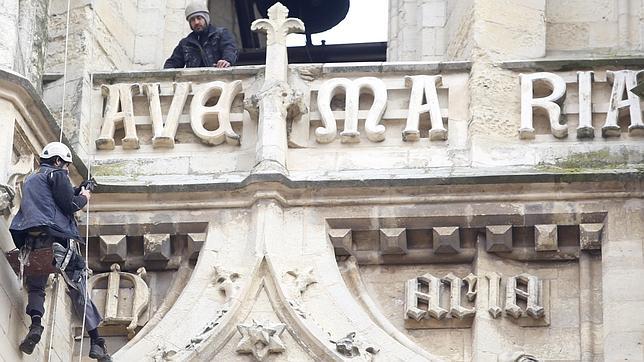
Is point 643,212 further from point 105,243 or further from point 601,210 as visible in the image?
point 105,243

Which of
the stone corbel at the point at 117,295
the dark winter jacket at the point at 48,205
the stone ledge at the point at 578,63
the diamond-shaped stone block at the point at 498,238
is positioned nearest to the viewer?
the dark winter jacket at the point at 48,205

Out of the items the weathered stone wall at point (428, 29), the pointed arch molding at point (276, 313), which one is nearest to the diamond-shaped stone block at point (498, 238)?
the pointed arch molding at point (276, 313)

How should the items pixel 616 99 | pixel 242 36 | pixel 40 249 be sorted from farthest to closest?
pixel 242 36 → pixel 616 99 → pixel 40 249

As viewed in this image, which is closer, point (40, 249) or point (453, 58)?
point (40, 249)

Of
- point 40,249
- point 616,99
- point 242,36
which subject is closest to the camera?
point 40,249

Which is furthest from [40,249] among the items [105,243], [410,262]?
[410,262]

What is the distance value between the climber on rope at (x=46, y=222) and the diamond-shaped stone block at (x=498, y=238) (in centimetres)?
249

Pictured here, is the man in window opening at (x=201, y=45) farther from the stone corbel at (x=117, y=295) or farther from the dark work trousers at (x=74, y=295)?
the dark work trousers at (x=74, y=295)

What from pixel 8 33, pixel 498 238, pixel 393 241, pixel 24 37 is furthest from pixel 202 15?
pixel 498 238

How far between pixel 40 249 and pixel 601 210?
3.45 metres

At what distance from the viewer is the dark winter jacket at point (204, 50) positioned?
67.7ft

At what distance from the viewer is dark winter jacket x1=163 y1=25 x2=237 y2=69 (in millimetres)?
20625

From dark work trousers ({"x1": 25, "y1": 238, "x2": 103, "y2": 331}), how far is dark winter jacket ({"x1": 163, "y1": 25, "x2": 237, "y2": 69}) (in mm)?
2252

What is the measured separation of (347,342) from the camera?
1873 cm
